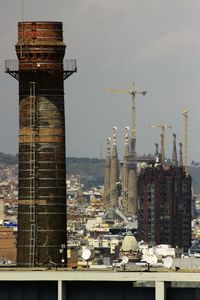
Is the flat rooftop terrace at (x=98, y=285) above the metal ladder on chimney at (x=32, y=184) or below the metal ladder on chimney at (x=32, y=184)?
below

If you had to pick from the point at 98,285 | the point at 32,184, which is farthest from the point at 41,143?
the point at 98,285

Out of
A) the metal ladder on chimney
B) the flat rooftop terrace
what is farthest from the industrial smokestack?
the flat rooftop terrace

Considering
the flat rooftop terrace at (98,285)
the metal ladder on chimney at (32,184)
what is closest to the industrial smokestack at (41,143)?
the metal ladder on chimney at (32,184)

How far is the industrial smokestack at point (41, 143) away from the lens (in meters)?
112

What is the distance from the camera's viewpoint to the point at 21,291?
77.3 metres

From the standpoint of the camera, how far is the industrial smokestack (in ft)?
368

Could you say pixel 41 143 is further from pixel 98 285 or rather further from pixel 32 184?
pixel 98 285

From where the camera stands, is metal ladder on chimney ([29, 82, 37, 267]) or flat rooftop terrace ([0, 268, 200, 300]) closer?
flat rooftop terrace ([0, 268, 200, 300])

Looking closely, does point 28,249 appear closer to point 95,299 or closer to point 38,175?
point 38,175

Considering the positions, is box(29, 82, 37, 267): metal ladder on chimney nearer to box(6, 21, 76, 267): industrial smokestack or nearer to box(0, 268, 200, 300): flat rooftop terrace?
box(6, 21, 76, 267): industrial smokestack

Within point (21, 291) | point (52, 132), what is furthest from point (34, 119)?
point (21, 291)

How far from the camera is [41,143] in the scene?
11288cm

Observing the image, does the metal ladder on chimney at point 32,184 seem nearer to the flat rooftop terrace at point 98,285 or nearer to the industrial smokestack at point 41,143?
the industrial smokestack at point 41,143

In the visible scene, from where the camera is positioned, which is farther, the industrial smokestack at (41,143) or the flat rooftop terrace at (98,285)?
the industrial smokestack at (41,143)
